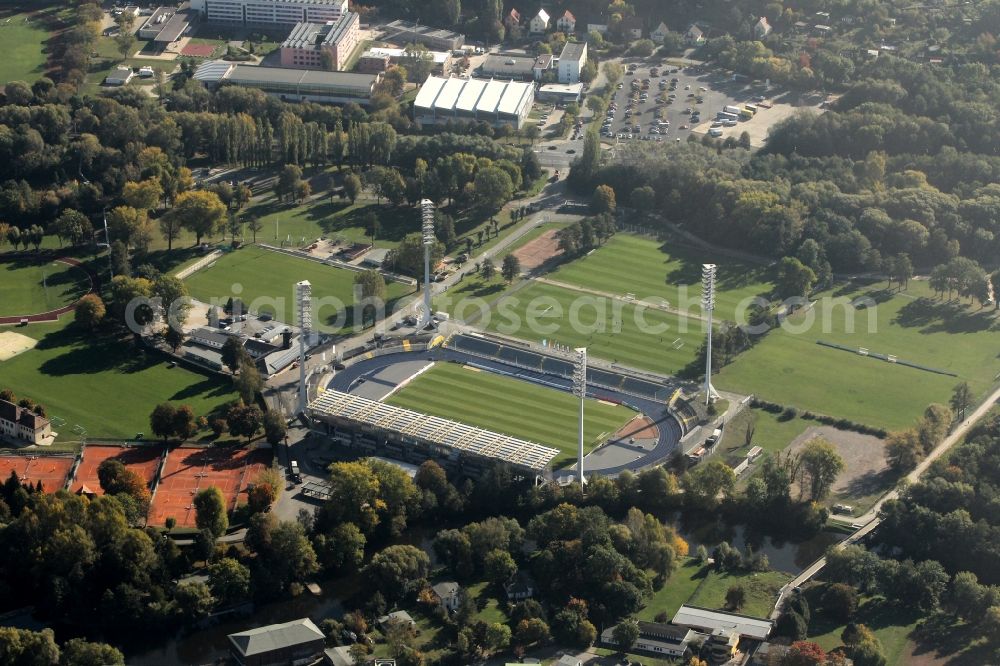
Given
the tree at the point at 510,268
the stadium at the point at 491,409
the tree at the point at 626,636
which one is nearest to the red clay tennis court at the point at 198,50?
the tree at the point at 510,268

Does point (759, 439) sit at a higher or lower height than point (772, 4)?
lower

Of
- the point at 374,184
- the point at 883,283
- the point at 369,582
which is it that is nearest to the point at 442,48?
the point at 374,184

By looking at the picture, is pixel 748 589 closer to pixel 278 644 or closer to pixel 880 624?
pixel 880 624

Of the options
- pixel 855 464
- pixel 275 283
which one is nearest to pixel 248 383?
pixel 275 283

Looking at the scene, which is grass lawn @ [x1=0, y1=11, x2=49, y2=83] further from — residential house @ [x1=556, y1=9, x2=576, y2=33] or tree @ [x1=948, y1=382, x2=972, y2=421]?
tree @ [x1=948, y1=382, x2=972, y2=421]

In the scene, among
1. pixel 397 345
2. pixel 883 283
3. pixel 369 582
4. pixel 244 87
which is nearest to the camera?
pixel 369 582

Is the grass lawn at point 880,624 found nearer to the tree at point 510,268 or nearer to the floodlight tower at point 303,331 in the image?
the floodlight tower at point 303,331

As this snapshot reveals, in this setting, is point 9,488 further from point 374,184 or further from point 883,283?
point 883,283

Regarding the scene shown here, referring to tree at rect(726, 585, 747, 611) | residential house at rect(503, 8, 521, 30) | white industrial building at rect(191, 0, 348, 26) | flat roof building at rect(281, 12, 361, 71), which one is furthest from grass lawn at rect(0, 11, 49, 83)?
tree at rect(726, 585, 747, 611)
